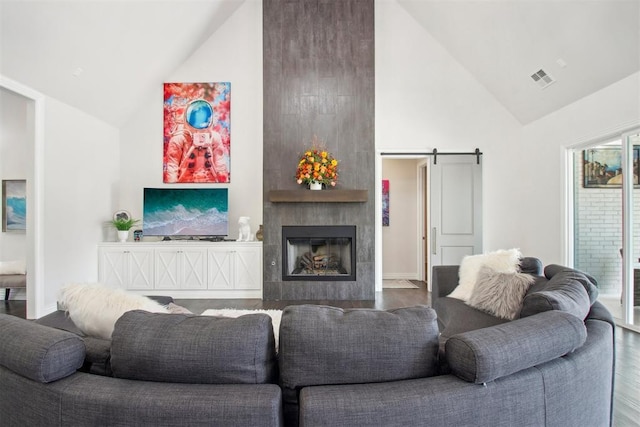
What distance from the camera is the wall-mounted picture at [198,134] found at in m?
5.46

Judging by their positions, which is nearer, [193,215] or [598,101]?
[598,101]

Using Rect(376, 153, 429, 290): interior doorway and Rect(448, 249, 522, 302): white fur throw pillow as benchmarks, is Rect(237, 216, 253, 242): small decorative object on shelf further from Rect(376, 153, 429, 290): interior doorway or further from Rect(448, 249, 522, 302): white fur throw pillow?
Rect(448, 249, 522, 302): white fur throw pillow

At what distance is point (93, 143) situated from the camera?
4891 mm

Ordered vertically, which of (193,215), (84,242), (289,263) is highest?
(193,215)

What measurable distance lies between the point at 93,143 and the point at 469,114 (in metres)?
5.75

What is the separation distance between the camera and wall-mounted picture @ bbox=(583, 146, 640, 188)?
3988mm

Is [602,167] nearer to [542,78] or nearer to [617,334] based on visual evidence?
[542,78]

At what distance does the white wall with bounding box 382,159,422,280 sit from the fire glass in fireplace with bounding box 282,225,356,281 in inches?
68.7

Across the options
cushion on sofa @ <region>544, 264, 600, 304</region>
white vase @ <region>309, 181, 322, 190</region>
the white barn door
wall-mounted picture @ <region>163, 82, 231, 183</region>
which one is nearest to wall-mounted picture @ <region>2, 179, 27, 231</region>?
wall-mounted picture @ <region>163, 82, 231, 183</region>

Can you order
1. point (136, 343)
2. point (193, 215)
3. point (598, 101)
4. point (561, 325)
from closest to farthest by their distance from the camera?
point (136, 343) < point (561, 325) < point (598, 101) < point (193, 215)

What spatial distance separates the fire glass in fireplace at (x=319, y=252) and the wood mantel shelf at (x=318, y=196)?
42 centimetres

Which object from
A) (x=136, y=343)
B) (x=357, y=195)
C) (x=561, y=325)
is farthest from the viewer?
(x=357, y=195)

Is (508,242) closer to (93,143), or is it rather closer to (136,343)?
(136,343)

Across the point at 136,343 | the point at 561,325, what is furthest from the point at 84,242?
the point at 561,325
